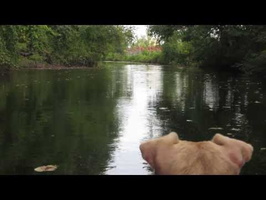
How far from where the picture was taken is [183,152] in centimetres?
178

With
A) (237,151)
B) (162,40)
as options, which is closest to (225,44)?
(162,40)

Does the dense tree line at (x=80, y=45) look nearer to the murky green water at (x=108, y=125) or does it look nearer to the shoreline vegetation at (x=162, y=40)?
the shoreline vegetation at (x=162, y=40)

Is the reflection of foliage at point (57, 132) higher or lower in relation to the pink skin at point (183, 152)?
lower

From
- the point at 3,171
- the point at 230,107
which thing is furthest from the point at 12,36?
the point at 3,171

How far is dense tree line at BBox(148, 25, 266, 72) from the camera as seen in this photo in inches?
1249

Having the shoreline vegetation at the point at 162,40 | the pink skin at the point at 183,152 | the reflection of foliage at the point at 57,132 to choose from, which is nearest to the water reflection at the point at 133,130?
the reflection of foliage at the point at 57,132

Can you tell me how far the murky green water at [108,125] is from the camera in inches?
284

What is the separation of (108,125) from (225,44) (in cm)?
3279

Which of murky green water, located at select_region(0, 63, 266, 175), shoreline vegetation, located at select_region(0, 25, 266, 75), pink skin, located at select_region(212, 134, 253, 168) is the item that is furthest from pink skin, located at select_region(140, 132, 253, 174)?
shoreline vegetation, located at select_region(0, 25, 266, 75)

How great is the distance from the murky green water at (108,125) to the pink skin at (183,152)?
4822mm

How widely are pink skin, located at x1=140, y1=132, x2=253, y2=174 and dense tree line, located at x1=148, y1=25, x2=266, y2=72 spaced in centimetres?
2763
